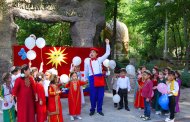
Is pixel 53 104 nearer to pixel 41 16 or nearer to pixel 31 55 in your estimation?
pixel 31 55

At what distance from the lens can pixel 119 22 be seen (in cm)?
3694

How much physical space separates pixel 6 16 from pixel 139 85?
19.2 ft

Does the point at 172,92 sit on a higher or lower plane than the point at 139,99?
higher

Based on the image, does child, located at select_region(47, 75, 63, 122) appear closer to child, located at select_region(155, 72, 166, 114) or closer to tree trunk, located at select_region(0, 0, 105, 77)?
child, located at select_region(155, 72, 166, 114)

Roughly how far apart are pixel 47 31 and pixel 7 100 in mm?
16304

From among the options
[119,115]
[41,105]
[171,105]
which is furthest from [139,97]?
[41,105]

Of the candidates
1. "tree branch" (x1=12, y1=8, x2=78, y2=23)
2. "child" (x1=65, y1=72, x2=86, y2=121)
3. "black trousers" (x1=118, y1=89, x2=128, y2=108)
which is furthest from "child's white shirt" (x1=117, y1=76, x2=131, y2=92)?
"tree branch" (x1=12, y1=8, x2=78, y2=23)

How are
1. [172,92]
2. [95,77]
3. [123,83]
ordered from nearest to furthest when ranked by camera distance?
1. [172,92]
2. [95,77]
3. [123,83]

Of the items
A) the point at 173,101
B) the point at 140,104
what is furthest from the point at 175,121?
the point at 140,104

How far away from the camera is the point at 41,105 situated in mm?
8367

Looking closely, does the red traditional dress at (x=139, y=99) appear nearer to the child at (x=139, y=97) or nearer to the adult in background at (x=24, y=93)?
the child at (x=139, y=97)

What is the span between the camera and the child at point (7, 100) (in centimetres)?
820

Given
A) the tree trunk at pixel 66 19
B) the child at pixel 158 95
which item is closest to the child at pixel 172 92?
the child at pixel 158 95

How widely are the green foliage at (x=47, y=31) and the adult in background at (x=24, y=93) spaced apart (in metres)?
13.6
